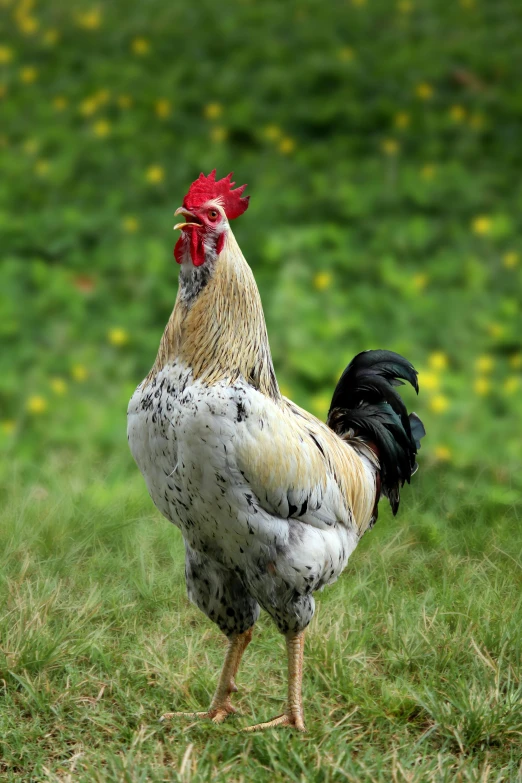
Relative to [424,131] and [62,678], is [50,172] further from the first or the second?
[62,678]

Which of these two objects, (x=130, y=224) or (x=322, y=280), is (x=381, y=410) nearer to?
(x=322, y=280)

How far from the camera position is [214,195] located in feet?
9.07

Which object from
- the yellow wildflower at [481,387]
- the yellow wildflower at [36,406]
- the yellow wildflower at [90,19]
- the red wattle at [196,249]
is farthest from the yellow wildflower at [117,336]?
the yellow wildflower at [90,19]

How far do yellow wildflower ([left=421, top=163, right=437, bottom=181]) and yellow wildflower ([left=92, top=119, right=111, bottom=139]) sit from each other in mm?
2312

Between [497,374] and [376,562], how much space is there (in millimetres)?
2090

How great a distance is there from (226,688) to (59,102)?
550 cm

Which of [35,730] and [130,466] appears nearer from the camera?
[35,730]

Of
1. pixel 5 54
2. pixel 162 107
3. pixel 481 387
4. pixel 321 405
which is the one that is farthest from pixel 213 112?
pixel 481 387

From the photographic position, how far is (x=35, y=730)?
9.61 feet

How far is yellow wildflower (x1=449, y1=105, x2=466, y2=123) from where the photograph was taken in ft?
23.9

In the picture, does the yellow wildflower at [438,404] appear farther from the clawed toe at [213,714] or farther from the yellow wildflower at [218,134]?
the yellow wildflower at [218,134]

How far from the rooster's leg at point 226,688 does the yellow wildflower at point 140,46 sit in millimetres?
5912

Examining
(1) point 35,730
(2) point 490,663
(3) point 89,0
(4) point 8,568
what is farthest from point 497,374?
(3) point 89,0

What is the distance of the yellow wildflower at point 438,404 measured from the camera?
517cm
